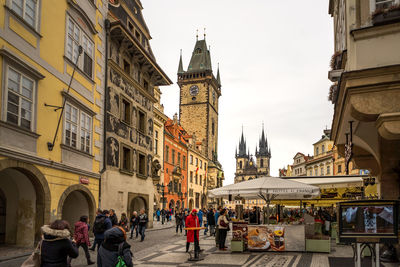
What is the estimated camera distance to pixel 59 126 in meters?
16.4

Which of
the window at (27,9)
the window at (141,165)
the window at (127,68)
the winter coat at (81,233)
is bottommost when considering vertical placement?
the winter coat at (81,233)

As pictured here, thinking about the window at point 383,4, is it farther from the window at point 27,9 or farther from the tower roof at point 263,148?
the tower roof at point 263,148

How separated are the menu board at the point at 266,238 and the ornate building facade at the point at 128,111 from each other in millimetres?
9144

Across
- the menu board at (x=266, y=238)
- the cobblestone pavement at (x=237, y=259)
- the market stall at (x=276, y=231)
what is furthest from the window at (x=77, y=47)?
the menu board at (x=266, y=238)

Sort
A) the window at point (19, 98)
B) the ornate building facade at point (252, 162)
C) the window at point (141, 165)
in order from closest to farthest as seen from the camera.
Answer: the window at point (19, 98), the window at point (141, 165), the ornate building facade at point (252, 162)

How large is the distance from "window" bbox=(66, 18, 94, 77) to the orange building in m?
28.8

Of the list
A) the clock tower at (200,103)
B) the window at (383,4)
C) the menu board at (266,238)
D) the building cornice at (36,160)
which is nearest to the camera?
the window at (383,4)

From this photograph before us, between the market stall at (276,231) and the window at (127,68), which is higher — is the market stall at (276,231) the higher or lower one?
the lower one

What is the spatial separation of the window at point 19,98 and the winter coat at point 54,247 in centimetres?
857

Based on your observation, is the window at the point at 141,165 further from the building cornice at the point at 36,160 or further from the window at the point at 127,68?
the building cornice at the point at 36,160

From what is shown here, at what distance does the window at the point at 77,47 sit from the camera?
17.8 meters

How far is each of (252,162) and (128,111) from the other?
159m

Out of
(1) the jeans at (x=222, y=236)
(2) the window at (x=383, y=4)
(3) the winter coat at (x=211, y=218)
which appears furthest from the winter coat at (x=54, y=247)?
(3) the winter coat at (x=211, y=218)

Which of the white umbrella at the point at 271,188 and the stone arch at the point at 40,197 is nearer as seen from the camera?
the white umbrella at the point at 271,188
